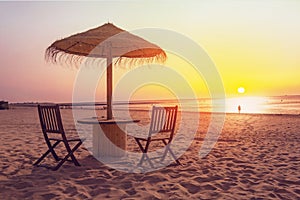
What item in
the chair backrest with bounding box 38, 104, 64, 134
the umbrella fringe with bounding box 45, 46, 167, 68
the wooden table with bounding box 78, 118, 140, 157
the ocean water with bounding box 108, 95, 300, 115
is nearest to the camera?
the chair backrest with bounding box 38, 104, 64, 134

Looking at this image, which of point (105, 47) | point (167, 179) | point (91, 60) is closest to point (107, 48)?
point (105, 47)

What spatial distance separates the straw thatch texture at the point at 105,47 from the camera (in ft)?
18.9

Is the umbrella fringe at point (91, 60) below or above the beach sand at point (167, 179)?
above

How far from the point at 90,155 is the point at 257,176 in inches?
123

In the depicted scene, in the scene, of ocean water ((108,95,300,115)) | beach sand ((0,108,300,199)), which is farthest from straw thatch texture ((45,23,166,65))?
ocean water ((108,95,300,115))

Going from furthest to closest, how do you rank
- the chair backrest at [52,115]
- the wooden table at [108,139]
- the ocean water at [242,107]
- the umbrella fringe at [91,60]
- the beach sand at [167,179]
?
the ocean water at [242,107], the umbrella fringe at [91,60], the wooden table at [108,139], the chair backrest at [52,115], the beach sand at [167,179]

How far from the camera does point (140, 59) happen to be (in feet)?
23.7

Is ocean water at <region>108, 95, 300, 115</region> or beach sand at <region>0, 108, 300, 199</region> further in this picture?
ocean water at <region>108, 95, 300, 115</region>

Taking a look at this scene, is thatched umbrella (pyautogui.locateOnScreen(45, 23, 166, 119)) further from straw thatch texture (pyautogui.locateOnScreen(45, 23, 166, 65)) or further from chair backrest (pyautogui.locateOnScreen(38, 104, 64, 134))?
chair backrest (pyautogui.locateOnScreen(38, 104, 64, 134))

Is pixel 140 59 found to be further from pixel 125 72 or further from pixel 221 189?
pixel 221 189

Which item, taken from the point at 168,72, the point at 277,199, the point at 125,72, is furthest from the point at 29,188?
the point at 168,72

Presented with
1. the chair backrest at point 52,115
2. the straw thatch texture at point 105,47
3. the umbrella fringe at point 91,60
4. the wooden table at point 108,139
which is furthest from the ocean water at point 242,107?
the chair backrest at point 52,115

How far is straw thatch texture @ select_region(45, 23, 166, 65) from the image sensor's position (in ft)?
18.9

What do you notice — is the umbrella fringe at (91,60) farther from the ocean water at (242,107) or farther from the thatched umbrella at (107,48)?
the ocean water at (242,107)
